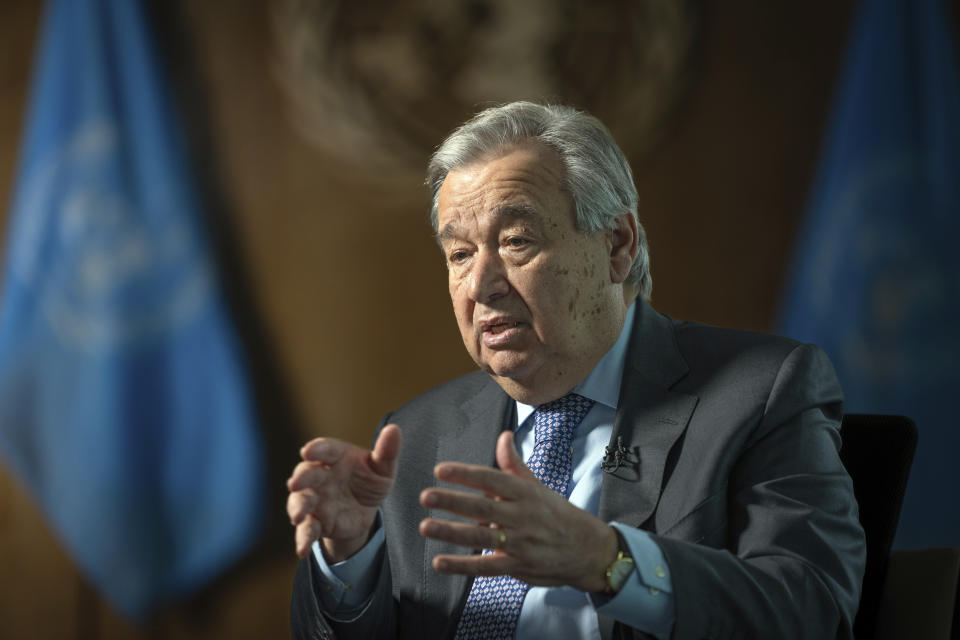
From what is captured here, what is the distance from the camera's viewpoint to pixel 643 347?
1.89m

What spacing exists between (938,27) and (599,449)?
261 cm

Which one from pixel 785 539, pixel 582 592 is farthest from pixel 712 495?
pixel 582 592

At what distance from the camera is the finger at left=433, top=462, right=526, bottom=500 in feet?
4.09

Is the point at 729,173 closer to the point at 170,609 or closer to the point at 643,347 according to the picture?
the point at 643,347

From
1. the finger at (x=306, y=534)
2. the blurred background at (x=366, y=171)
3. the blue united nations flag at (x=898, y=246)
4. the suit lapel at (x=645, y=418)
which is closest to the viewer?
the finger at (x=306, y=534)

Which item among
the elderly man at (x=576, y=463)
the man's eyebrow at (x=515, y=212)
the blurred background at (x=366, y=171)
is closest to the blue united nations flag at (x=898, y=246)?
the blurred background at (x=366, y=171)

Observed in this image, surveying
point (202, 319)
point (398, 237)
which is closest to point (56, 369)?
point (202, 319)

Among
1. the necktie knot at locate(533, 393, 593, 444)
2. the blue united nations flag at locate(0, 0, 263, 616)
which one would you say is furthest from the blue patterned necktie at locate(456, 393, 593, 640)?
the blue united nations flag at locate(0, 0, 263, 616)

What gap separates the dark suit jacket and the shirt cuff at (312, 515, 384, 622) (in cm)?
2

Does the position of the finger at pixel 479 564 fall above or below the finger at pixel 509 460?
below

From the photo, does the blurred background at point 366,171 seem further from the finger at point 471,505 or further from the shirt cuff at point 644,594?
the finger at point 471,505

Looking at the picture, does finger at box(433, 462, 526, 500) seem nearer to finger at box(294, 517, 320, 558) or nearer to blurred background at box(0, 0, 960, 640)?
finger at box(294, 517, 320, 558)

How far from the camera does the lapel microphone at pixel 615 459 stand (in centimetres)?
170

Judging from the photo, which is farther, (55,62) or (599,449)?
(55,62)
